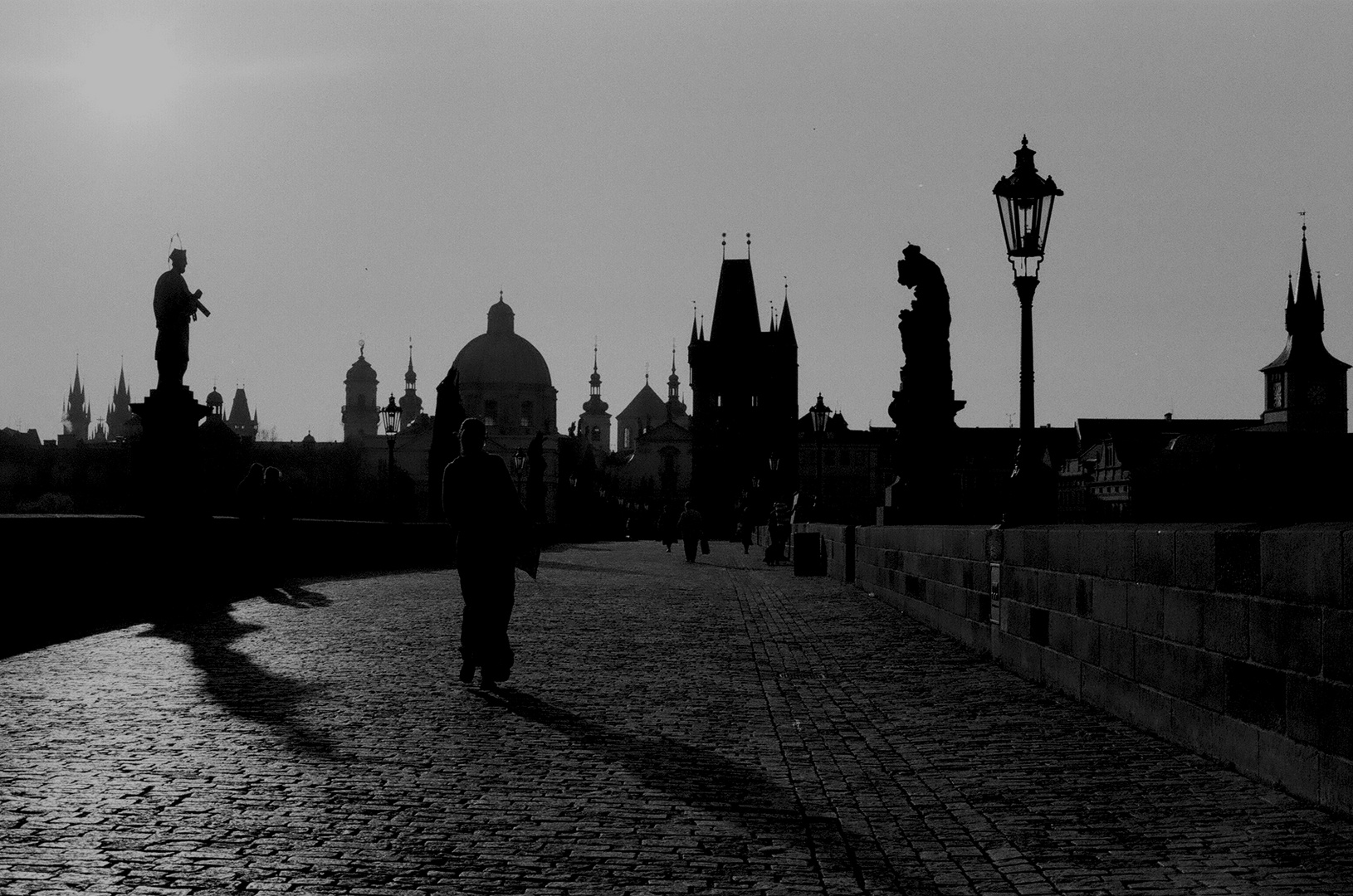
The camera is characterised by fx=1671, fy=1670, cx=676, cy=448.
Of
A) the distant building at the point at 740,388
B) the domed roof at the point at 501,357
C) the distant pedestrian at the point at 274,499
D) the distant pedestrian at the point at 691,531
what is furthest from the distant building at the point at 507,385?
the distant pedestrian at the point at 274,499

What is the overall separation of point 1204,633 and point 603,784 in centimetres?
276

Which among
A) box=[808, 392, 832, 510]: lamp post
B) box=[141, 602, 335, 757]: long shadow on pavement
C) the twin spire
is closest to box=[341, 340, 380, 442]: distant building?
the twin spire

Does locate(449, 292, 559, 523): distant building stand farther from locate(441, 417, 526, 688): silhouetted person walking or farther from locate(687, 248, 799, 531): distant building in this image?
locate(441, 417, 526, 688): silhouetted person walking

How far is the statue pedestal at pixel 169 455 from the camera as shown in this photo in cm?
2030

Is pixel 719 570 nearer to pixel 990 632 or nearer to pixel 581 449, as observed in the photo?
pixel 990 632

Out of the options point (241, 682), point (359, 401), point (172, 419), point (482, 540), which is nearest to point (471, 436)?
point (482, 540)

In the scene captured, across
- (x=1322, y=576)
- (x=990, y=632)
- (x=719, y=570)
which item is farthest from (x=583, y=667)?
(x=719, y=570)

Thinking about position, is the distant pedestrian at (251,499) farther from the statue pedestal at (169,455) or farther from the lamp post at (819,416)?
the lamp post at (819,416)

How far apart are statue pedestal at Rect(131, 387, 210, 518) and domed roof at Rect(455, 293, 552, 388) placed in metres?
134

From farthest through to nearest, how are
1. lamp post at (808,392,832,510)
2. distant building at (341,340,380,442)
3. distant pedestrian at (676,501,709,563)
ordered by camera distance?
distant building at (341,340,380,442)
lamp post at (808,392,832,510)
distant pedestrian at (676,501,709,563)

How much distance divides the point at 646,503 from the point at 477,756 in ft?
545

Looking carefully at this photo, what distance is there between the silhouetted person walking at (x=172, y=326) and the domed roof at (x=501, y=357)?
133763 mm

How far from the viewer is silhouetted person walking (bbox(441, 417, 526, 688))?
34.6 ft

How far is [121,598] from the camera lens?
17547mm
